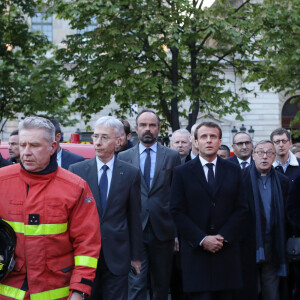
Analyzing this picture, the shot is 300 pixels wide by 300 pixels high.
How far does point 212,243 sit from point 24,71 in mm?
16740

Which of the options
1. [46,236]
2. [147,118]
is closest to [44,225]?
[46,236]

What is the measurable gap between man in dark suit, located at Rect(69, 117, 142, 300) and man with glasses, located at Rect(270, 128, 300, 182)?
3.78 meters

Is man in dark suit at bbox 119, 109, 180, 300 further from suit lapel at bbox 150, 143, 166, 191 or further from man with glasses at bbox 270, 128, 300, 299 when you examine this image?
man with glasses at bbox 270, 128, 300, 299

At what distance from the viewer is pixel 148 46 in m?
18.4

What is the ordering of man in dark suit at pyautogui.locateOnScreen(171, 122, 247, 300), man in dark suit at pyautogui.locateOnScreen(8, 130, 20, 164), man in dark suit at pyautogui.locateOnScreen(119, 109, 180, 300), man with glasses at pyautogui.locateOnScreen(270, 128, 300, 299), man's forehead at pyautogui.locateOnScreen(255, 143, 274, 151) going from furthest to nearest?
man with glasses at pyautogui.locateOnScreen(270, 128, 300, 299)
man in dark suit at pyautogui.locateOnScreen(8, 130, 20, 164)
man's forehead at pyautogui.locateOnScreen(255, 143, 274, 151)
man in dark suit at pyautogui.locateOnScreen(119, 109, 180, 300)
man in dark suit at pyautogui.locateOnScreen(171, 122, 247, 300)

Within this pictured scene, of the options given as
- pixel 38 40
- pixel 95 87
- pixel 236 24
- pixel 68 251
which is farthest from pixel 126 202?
pixel 38 40

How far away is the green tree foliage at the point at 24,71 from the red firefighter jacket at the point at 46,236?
15376 mm

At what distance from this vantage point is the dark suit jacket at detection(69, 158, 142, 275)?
18.2 ft

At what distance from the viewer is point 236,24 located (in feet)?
60.0

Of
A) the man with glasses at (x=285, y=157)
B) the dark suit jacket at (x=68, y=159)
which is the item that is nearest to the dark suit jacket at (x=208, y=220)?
the dark suit jacket at (x=68, y=159)

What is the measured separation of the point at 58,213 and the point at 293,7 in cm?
1609

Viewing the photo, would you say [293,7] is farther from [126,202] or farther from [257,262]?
[126,202]

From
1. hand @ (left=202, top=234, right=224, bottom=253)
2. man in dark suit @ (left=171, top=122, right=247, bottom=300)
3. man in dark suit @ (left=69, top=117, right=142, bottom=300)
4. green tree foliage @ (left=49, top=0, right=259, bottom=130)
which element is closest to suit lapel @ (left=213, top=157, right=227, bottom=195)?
man in dark suit @ (left=171, top=122, right=247, bottom=300)

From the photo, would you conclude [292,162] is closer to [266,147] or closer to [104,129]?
[266,147]
